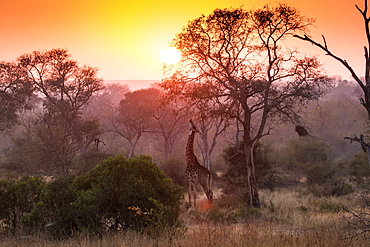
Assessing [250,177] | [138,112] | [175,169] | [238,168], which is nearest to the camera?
[250,177]

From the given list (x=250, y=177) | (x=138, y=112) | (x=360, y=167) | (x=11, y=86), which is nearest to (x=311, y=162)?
(x=360, y=167)

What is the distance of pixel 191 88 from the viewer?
16.6m

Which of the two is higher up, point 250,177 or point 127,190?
point 127,190

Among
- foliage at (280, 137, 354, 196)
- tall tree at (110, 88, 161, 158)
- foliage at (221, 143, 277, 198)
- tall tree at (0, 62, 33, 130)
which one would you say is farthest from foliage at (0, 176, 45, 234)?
tall tree at (110, 88, 161, 158)

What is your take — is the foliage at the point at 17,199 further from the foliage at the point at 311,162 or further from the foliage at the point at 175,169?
the foliage at the point at 311,162

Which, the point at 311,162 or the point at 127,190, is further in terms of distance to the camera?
the point at 311,162

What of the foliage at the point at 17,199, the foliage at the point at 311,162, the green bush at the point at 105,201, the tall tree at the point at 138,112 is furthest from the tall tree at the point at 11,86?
the green bush at the point at 105,201

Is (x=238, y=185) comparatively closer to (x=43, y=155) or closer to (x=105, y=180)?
(x=105, y=180)

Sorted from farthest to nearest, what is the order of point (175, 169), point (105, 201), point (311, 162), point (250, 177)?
point (311, 162) → point (175, 169) → point (250, 177) → point (105, 201)

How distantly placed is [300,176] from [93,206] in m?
22.6

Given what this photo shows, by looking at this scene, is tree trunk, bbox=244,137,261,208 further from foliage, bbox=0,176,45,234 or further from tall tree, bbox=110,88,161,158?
tall tree, bbox=110,88,161,158

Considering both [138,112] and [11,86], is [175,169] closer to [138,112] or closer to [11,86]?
[138,112]

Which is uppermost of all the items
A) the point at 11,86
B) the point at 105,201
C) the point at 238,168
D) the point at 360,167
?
the point at 11,86

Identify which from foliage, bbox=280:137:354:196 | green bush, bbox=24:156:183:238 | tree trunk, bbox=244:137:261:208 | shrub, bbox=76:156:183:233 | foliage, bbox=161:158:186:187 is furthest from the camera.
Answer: foliage, bbox=280:137:354:196
